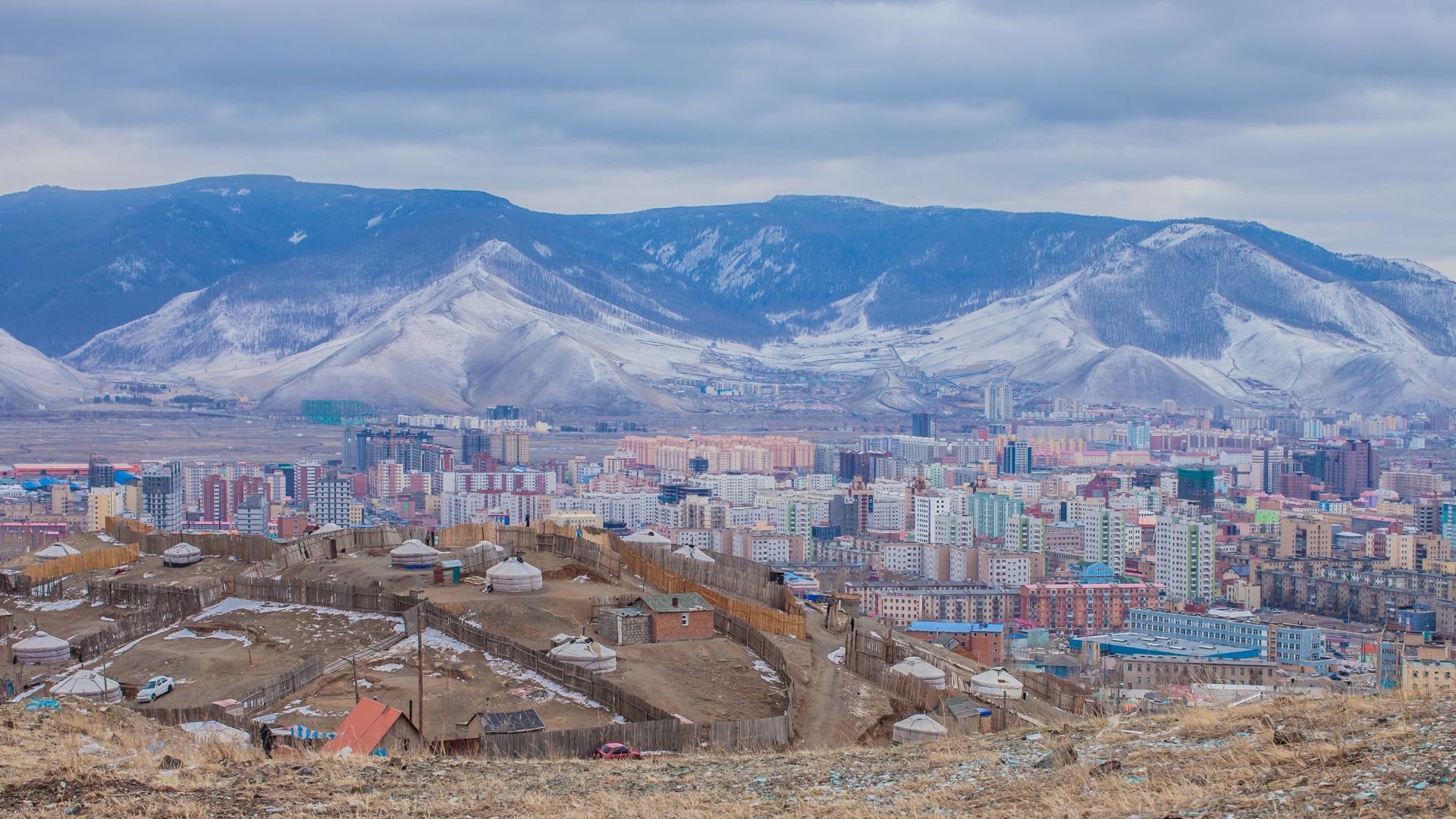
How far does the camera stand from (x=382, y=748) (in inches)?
436

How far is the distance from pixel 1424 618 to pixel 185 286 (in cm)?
16356

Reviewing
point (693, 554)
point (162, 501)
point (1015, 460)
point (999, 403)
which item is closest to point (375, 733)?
point (693, 554)

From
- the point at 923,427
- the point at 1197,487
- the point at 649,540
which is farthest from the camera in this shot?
the point at 923,427

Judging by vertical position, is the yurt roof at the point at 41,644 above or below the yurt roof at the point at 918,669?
above

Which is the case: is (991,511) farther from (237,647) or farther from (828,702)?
(237,647)

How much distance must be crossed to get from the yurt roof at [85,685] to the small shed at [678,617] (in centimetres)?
530

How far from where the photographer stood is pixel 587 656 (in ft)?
49.3

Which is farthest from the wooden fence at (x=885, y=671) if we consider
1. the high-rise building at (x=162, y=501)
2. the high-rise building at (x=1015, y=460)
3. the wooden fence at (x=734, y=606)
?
the high-rise building at (x=1015, y=460)

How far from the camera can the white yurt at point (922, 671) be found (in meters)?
17.1

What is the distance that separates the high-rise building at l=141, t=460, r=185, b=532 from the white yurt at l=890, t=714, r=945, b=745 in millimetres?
50884

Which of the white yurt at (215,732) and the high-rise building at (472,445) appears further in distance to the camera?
the high-rise building at (472,445)

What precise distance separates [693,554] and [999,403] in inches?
4465

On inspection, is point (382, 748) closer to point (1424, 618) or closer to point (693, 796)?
point (693, 796)

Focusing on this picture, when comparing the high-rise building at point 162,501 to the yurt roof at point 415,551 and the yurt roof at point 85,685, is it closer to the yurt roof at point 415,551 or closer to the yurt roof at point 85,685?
the yurt roof at point 415,551
